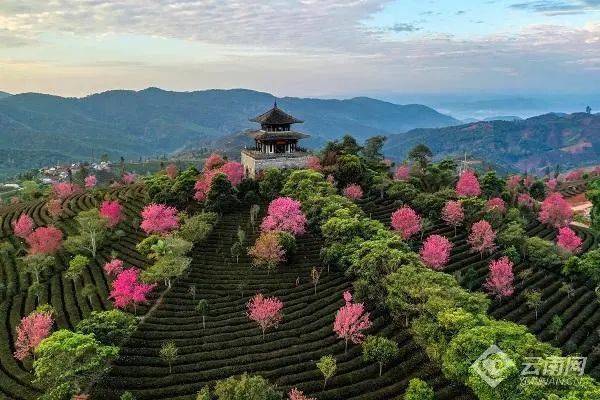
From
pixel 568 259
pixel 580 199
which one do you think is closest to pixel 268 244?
pixel 568 259

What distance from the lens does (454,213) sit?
73.1 m

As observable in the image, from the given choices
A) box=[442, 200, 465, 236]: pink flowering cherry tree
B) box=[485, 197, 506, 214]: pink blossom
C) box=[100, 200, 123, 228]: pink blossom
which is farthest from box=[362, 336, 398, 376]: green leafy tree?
box=[100, 200, 123, 228]: pink blossom

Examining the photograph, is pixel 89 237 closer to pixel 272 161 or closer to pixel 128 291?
pixel 128 291

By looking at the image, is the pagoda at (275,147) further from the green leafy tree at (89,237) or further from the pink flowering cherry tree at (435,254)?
the pink flowering cherry tree at (435,254)

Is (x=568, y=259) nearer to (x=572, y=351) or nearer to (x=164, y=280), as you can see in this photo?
(x=572, y=351)

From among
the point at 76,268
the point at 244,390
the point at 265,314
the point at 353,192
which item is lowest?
the point at 265,314

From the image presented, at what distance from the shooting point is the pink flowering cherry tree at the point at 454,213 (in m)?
73.2

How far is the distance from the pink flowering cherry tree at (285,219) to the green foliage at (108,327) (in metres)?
26.3

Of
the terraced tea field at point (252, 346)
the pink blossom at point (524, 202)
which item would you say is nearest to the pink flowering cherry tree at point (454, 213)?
the terraced tea field at point (252, 346)

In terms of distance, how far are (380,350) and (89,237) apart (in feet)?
151

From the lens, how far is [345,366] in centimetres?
4394

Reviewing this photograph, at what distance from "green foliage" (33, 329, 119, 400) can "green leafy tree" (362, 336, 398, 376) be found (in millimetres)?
23235

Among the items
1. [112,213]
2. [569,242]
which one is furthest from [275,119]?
[569,242]

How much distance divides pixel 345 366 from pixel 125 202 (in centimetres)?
5918
